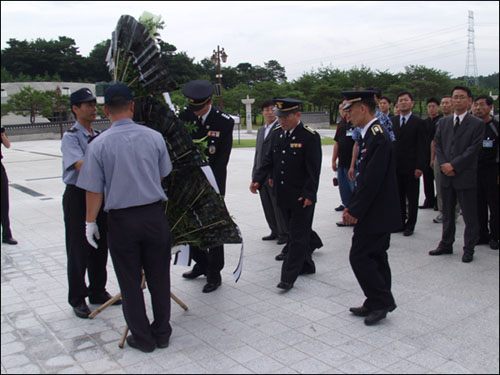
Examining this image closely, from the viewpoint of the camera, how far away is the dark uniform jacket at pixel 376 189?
12.2ft

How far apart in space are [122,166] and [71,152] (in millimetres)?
1012

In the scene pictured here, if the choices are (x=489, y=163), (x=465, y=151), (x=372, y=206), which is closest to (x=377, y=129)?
(x=372, y=206)

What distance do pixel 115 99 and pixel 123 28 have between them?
2.32ft

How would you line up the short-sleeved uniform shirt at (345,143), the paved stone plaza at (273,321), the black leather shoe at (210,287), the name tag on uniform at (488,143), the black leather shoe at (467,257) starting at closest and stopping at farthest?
the paved stone plaza at (273,321) → the black leather shoe at (210,287) → the black leather shoe at (467,257) → the name tag on uniform at (488,143) → the short-sleeved uniform shirt at (345,143)

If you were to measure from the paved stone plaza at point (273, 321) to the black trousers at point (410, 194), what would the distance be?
0.44 m

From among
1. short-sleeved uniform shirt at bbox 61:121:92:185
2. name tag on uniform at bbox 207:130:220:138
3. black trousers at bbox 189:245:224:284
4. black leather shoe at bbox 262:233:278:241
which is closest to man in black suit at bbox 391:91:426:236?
black leather shoe at bbox 262:233:278:241

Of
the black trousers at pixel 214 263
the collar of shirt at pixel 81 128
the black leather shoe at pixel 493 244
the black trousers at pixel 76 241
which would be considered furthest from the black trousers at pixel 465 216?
the collar of shirt at pixel 81 128

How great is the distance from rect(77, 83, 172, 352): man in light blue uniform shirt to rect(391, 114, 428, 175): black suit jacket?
441cm

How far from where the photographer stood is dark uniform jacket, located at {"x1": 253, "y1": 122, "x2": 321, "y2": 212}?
4.69 metres

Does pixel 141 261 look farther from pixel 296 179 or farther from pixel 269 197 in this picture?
pixel 269 197

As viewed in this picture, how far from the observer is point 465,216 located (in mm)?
5480

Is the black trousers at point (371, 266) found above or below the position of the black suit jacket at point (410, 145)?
below

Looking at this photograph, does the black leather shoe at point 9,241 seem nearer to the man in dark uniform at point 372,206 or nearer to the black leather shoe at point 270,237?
the black leather shoe at point 270,237

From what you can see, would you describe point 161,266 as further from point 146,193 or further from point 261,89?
point 261,89
